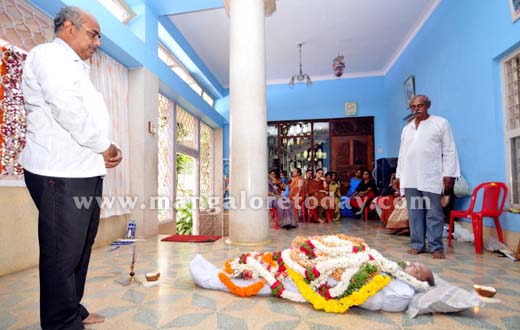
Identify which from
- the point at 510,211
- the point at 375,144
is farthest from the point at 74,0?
the point at 375,144

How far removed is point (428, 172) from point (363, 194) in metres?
3.92

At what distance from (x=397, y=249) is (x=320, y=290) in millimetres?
2003

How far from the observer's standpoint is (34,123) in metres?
1.25

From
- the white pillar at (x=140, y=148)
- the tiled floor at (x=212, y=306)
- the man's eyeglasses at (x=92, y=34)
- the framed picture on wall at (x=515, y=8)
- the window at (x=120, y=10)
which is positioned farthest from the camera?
the white pillar at (x=140, y=148)

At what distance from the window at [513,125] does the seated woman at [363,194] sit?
133 inches

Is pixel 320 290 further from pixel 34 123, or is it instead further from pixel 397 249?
pixel 397 249

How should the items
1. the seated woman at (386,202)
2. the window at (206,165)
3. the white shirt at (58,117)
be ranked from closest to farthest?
the white shirt at (58,117) < the seated woman at (386,202) < the window at (206,165)

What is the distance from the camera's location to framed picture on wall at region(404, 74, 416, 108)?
6077 mm

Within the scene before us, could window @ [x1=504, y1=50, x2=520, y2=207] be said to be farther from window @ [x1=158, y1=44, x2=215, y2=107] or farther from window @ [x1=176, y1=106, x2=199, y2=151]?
window @ [x1=176, y1=106, x2=199, y2=151]

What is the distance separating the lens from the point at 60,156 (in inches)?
48.4

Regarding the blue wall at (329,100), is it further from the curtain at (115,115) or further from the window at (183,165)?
the curtain at (115,115)

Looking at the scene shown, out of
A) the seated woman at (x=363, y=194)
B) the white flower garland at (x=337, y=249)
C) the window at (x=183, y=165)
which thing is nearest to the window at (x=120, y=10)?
the window at (x=183, y=165)

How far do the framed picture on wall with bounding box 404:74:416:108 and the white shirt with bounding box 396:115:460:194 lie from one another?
359 cm

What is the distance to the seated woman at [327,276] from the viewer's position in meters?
1.63
